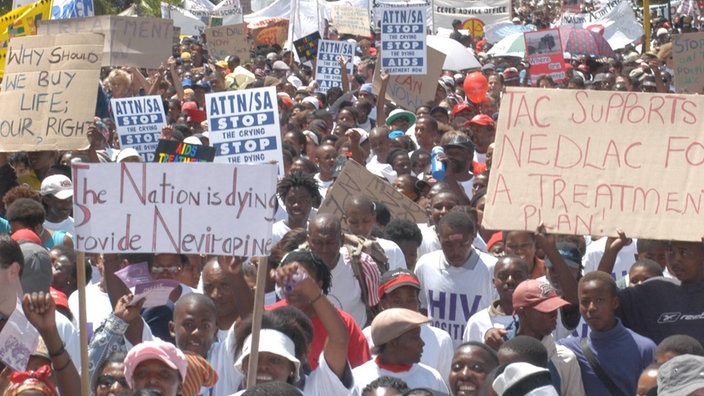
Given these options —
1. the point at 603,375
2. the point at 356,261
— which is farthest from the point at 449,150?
the point at 603,375

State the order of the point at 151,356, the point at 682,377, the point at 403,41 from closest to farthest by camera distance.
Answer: the point at 682,377
the point at 151,356
the point at 403,41

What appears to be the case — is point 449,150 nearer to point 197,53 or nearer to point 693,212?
point 693,212

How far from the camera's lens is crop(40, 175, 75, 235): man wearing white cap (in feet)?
28.0

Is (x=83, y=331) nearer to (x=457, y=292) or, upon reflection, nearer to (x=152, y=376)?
(x=152, y=376)

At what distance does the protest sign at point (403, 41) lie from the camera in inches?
611

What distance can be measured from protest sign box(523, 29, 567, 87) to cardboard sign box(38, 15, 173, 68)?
5.26m

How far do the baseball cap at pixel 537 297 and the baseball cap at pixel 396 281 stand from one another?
1.87ft

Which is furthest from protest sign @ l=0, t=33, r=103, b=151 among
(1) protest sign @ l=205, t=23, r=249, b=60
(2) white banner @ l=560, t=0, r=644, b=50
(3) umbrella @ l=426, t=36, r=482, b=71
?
(2) white banner @ l=560, t=0, r=644, b=50

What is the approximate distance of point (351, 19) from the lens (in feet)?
79.7

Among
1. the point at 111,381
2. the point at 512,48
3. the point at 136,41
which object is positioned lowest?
the point at 512,48

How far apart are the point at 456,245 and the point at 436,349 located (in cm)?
115

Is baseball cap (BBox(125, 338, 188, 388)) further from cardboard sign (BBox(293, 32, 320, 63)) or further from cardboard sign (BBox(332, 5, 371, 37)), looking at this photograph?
cardboard sign (BBox(332, 5, 371, 37))

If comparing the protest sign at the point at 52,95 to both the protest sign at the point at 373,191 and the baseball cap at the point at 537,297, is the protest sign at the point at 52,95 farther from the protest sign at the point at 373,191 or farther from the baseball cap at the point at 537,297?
the baseball cap at the point at 537,297

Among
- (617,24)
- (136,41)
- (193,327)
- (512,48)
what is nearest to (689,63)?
(136,41)
